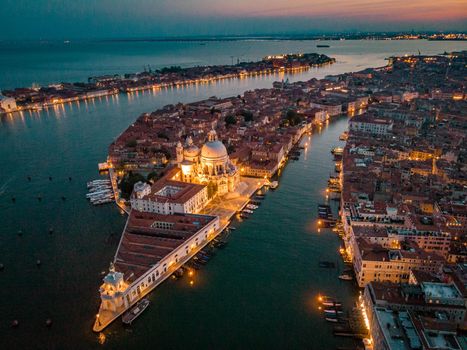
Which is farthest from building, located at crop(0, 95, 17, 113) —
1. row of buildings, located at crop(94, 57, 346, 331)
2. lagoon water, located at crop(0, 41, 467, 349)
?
lagoon water, located at crop(0, 41, 467, 349)

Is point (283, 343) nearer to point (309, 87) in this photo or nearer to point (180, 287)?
point (180, 287)

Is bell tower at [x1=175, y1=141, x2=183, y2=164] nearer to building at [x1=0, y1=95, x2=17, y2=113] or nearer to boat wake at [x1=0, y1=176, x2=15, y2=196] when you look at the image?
boat wake at [x1=0, y1=176, x2=15, y2=196]

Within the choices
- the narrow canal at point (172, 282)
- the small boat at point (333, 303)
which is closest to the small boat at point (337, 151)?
the narrow canal at point (172, 282)

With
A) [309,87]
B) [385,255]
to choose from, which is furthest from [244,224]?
[309,87]

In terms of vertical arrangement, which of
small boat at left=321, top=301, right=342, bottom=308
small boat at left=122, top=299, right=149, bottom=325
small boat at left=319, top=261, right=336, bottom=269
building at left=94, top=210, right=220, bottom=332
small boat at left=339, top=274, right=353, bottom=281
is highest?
building at left=94, top=210, right=220, bottom=332

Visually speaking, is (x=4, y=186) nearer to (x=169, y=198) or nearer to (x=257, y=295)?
(x=169, y=198)

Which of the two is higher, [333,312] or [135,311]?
[135,311]

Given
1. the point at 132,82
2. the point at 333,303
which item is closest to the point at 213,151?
the point at 333,303
